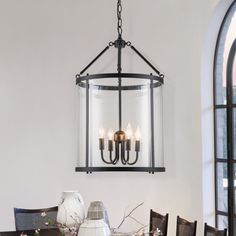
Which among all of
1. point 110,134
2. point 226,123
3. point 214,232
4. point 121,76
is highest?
point 121,76

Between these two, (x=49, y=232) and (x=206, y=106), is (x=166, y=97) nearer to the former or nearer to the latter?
(x=206, y=106)

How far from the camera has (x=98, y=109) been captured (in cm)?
405

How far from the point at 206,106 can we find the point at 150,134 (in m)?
0.58

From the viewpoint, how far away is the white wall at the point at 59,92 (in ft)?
13.5

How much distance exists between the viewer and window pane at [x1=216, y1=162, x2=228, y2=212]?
3805 mm

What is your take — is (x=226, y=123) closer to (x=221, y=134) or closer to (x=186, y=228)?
(x=221, y=134)

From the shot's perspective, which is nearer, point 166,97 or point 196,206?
point 196,206

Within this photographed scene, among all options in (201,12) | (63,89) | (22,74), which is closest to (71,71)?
(63,89)

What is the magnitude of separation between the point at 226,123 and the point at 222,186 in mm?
573

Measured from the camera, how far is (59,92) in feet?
14.7

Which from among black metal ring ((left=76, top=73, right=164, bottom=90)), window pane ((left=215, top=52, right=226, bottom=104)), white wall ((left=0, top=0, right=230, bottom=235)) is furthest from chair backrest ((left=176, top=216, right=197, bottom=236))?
window pane ((left=215, top=52, right=226, bottom=104))

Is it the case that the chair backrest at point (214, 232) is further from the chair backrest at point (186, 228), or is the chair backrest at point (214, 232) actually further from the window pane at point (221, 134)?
the window pane at point (221, 134)

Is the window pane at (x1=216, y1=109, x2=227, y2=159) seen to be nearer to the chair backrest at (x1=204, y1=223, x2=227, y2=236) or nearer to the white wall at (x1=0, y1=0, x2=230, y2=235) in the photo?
the white wall at (x1=0, y1=0, x2=230, y2=235)

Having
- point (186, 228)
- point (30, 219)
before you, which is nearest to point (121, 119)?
point (30, 219)
